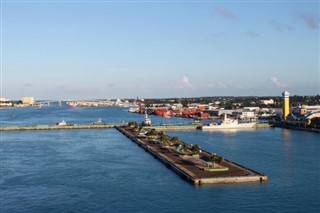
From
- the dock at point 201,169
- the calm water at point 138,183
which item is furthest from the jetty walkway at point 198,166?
the calm water at point 138,183

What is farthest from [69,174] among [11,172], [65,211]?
[65,211]

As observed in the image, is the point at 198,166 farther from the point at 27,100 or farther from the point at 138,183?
the point at 27,100

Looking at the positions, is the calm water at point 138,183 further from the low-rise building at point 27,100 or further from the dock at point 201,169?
the low-rise building at point 27,100

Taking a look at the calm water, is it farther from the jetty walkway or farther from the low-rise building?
the low-rise building

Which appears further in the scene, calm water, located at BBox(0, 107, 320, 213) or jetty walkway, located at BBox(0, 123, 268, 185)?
jetty walkway, located at BBox(0, 123, 268, 185)

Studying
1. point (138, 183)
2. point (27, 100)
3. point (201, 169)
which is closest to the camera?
point (138, 183)

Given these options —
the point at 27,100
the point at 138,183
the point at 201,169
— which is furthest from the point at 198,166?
the point at 27,100

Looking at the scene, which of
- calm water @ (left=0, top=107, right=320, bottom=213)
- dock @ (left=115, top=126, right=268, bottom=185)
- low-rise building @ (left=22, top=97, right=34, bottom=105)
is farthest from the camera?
low-rise building @ (left=22, top=97, right=34, bottom=105)

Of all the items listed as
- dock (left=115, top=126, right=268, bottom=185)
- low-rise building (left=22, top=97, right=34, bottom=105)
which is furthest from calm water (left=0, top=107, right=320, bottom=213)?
low-rise building (left=22, top=97, right=34, bottom=105)
